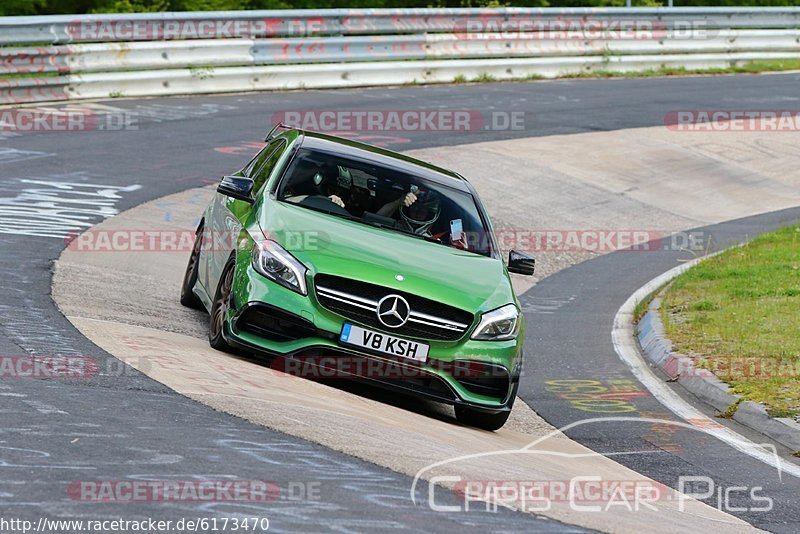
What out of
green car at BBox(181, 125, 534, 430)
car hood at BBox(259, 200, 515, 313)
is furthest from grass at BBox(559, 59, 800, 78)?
car hood at BBox(259, 200, 515, 313)

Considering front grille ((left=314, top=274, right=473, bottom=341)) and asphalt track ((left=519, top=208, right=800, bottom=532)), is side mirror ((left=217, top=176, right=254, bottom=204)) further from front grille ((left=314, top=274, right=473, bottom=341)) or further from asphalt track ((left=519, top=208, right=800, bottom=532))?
asphalt track ((left=519, top=208, right=800, bottom=532))

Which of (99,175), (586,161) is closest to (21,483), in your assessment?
(99,175)

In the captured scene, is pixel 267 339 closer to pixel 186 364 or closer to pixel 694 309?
pixel 186 364

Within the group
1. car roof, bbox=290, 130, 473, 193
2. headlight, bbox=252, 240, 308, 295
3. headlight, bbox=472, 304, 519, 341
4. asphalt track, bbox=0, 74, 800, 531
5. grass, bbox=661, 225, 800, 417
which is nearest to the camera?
asphalt track, bbox=0, 74, 800, 531

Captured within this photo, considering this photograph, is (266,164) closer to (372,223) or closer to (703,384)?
(372,223)

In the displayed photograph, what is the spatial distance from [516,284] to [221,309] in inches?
264

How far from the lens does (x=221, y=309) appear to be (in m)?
8.87

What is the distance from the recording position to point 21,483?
5398mm

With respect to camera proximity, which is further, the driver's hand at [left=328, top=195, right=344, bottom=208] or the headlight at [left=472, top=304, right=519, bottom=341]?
the driver's hand at [left=328, top=195, right=344, bottom=208]

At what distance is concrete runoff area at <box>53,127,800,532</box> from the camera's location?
698cm

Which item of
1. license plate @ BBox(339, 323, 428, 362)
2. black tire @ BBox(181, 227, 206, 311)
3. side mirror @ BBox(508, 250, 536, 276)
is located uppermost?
side mirror @ BBox(508, 250, 536, 276)

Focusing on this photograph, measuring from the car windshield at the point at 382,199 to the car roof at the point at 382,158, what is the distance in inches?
4.7

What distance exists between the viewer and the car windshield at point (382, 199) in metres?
9.48

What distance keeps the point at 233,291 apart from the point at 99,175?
828 cm
